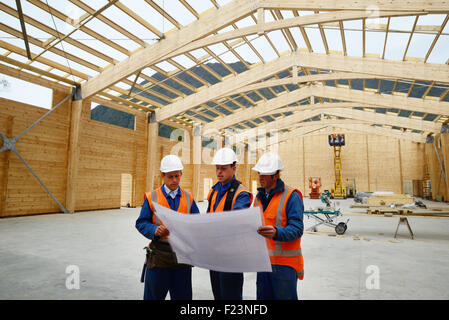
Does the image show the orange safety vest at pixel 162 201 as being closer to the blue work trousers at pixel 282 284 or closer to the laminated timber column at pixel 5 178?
the blue work trousers at pixel 282 284

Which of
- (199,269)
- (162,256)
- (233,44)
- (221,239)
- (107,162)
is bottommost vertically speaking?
(199,269)

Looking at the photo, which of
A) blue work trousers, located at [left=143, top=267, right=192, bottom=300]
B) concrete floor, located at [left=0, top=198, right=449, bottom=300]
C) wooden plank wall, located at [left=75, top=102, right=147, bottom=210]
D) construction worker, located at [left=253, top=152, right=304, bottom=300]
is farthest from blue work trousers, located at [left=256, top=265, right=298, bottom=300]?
wooden plank wall, located at [left=75, top=102, right=147, bottom=210]

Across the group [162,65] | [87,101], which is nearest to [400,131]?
[162,65]

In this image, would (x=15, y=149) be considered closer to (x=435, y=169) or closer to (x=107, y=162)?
(x=107, y=162)

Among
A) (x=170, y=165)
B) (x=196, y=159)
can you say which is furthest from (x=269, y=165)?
(x=196, y=159)

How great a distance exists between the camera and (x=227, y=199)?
8.21 feet

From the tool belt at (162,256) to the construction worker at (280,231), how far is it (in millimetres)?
727

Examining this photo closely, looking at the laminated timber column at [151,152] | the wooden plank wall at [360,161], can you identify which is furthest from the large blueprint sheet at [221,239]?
the wooden plank wall at [360,161]

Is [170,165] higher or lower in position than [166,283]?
higher

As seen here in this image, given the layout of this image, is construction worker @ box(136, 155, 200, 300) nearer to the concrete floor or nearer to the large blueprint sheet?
the large blueprint sheet

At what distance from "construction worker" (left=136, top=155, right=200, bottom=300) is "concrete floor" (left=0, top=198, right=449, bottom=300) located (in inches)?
63.4

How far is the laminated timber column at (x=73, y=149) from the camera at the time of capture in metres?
13.2

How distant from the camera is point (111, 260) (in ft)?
18.6

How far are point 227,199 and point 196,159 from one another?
20503mm
